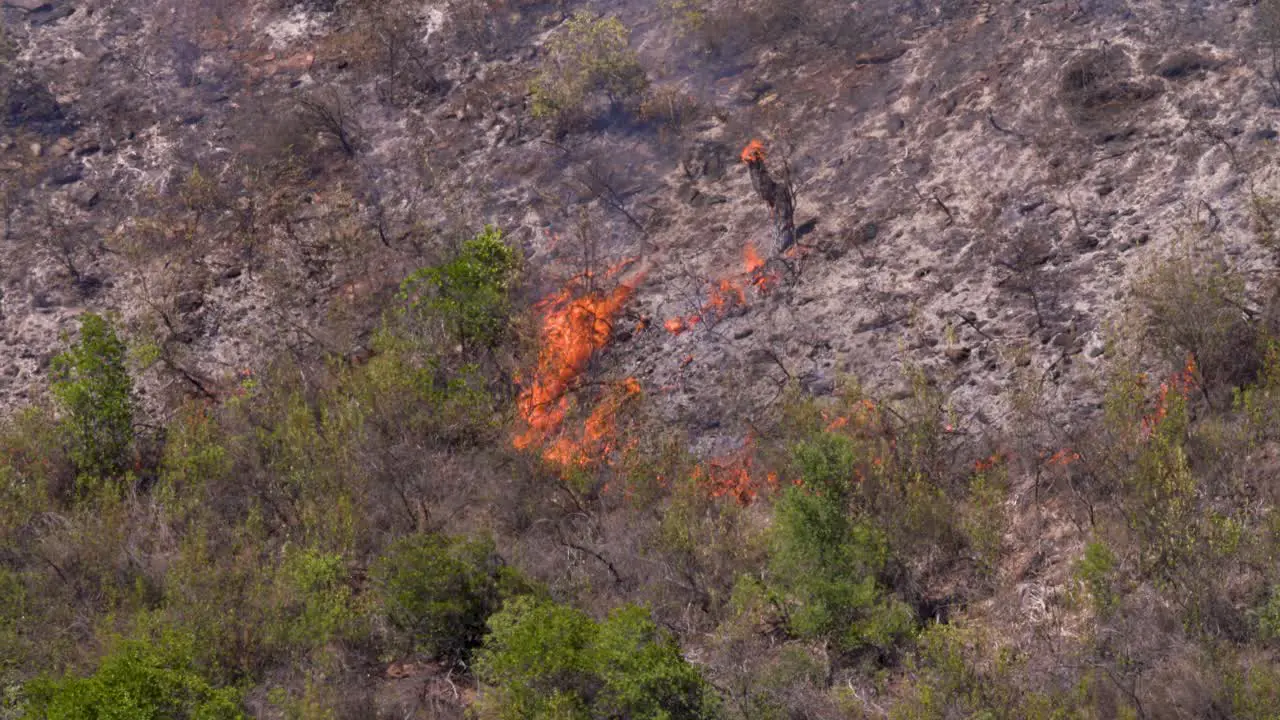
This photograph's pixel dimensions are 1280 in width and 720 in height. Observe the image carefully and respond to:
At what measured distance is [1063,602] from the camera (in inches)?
325

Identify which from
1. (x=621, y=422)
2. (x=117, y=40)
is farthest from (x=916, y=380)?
(x=117, y=40)

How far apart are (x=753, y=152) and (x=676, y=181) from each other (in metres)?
1.62

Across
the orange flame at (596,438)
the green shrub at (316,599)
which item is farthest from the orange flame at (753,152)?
the green shrub at (316,599)

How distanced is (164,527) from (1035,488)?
28.8 ft

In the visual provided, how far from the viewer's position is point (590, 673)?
8258mm

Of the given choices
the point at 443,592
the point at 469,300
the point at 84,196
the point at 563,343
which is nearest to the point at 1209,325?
the point at 563,343

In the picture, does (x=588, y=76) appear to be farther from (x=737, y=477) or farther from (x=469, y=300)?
(x=737, y=477)

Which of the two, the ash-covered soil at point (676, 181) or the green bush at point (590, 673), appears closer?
the green bush at point (590, 673)

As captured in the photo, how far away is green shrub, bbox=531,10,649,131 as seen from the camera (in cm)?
1559

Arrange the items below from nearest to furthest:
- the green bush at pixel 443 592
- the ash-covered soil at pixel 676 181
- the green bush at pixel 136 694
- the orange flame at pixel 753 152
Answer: the green bush at pixel 136 694 → the green bush at pixel 443 592 → the ash-covered soil at pixel 676 181 → the orange flame at pixel 753 152

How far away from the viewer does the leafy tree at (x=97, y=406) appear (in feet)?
41.8

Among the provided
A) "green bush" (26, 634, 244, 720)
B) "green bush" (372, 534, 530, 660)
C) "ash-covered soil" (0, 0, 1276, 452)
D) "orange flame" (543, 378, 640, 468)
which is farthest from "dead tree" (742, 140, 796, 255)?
Result: "green bush" (26, 634, 244, 720)

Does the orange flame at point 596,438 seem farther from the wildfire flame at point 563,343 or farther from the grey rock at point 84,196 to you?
the grey rock at point 84,196

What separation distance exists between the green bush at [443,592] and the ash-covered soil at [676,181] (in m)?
2.86
